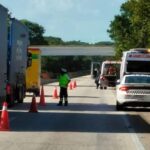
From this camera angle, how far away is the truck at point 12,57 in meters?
25.7

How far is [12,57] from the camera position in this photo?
29797mm

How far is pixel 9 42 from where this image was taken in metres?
29.0

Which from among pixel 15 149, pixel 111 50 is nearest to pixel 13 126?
pixel 15 149

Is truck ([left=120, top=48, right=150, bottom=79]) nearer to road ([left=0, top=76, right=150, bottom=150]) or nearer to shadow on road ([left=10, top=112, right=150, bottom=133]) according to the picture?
road ([left=0, top=76, right=150, bottom=150])

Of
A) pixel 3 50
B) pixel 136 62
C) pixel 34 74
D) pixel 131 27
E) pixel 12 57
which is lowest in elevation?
pixel 34 74

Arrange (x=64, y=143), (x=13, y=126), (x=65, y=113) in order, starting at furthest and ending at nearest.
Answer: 1. (x=65, y=113)
2. (x=13, y=126)
3. (x=64, y=143)

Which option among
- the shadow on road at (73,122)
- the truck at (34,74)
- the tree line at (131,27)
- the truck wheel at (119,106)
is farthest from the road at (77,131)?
the tree line at (131,27)

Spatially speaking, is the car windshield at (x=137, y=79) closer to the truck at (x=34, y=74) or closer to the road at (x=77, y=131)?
the road at (x=77, y=131)

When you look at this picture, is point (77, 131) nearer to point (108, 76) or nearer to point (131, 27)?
point (108, 76)

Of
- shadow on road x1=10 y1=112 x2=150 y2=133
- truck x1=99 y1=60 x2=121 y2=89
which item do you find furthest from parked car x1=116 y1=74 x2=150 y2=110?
truck x1=99 y1=60 x2=121 y2=89

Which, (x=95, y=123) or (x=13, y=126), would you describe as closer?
(x=13, y=126)

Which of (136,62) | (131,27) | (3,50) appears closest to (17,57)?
(3,50)

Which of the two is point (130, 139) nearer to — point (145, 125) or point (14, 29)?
point (145, 125)

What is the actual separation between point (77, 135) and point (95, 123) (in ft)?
13.6
